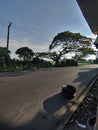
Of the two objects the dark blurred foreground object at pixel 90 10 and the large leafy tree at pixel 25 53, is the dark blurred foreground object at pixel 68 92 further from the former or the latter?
the large leafy tree at pixel 25 53

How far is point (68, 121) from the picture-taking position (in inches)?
277

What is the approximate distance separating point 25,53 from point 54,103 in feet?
93.2

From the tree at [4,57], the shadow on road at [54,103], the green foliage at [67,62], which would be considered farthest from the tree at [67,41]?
the shadow on road at [54,103]

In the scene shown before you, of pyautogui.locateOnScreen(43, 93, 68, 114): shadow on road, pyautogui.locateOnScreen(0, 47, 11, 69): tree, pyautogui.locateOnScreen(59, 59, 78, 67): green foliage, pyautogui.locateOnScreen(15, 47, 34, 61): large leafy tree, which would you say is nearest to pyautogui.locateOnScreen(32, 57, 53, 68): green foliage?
pyautogui.locateOnScreen(15, 47, 34, 61): large leafy tree

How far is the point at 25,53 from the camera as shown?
37.7 m

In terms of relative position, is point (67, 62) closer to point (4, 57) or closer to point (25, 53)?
point (25, 53)

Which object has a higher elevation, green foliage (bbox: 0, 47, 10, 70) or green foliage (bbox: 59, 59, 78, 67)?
green foliage (bbox: 0, 47, 10, 70)

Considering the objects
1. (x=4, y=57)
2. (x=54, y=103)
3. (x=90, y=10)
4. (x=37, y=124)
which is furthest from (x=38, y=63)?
(x=90, y=10)

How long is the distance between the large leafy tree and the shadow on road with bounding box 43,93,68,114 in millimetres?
26380

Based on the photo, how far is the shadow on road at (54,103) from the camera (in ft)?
28.4

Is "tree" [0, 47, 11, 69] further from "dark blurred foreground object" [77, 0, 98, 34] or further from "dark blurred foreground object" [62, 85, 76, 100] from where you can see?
"dark blurred foreground object" [77, 0, 98, 34]

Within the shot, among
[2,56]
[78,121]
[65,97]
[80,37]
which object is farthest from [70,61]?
[78,121]

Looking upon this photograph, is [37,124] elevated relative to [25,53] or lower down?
lower down

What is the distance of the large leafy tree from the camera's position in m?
37.2
